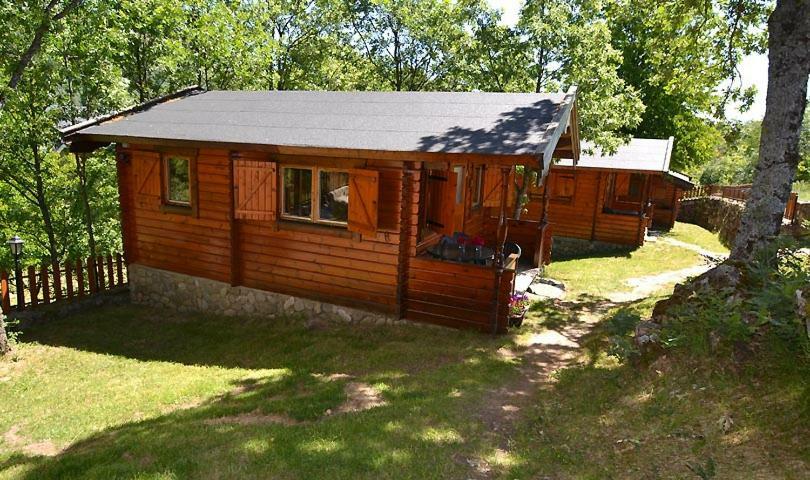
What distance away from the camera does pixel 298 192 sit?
32.7 feet

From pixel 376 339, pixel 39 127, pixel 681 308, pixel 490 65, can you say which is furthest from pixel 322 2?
pixel 681 308

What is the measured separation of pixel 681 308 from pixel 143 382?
8.11 metres

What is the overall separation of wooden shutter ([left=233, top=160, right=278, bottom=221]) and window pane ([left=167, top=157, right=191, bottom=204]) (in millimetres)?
1746

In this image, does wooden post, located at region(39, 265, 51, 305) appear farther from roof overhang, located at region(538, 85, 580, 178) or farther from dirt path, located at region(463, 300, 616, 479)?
roof overhang, located at region(538, 85, 580, 178)

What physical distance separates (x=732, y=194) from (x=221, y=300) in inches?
1034

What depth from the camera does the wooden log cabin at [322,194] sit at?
8625 millimetres

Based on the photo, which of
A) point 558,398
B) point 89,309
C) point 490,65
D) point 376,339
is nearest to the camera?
point 558,398

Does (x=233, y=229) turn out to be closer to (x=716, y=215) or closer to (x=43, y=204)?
(x=43, y=204)

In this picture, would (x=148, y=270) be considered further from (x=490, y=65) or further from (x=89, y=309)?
(x=490, y=65)

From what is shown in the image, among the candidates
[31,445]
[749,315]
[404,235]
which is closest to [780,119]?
[749,315]

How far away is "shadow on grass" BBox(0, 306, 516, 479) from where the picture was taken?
466 cm

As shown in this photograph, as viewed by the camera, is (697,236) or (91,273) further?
(697,236)

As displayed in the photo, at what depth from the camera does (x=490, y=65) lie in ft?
51.3

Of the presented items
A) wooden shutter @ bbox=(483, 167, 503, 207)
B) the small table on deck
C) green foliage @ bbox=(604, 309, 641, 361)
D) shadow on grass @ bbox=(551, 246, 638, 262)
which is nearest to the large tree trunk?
green foliage @ bbox=(604, 309, 641, 361)
